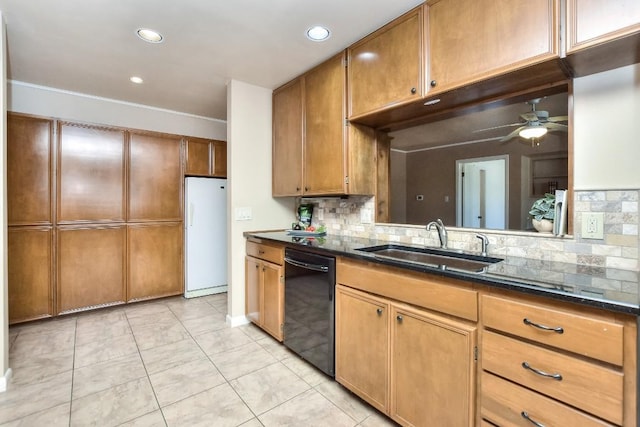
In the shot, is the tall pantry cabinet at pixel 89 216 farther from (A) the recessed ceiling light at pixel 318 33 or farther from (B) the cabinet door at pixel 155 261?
(A) the recessed ceiling light at pixel 318 33

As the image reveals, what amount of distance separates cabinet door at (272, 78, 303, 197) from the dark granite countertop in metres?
1.46

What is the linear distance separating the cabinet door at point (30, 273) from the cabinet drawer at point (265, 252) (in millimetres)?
2054

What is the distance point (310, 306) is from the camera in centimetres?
210

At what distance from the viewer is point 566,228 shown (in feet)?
4.91

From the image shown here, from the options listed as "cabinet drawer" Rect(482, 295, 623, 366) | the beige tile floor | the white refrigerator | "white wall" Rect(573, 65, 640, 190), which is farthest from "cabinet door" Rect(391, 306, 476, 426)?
the white refrigerator

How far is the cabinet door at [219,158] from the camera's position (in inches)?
153

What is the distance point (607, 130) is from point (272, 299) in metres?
2.35

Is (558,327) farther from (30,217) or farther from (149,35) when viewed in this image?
(30,217)

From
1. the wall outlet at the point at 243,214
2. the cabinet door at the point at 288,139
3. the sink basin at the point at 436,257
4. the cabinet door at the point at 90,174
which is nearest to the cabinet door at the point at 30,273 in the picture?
the cabinet door at the point at 90,174

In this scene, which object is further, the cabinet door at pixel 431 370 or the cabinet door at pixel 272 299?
the cabinet door at pixel 272 299

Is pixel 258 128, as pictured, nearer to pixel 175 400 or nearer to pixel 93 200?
pixel 93 200

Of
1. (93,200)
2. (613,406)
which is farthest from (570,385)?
(93,200)

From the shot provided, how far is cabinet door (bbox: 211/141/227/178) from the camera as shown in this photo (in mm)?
3879

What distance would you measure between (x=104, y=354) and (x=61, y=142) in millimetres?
2159
